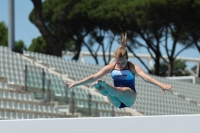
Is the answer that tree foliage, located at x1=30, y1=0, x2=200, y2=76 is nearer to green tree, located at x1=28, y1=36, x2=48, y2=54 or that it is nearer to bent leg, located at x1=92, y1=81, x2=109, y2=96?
green tree, located at x1=28, y1=36, x2=48, y2=54

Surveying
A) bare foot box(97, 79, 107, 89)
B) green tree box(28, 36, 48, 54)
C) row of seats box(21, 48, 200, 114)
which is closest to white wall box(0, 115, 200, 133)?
bare foot box(97, 79, 107, 89)

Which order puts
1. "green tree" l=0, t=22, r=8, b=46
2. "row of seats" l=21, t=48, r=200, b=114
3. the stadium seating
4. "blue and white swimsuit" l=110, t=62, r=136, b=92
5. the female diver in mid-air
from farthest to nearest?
"green tree" l=0, t=22, r=8, b=46 < "row of seats" l=21, t=48, r=200, b=114 < the stadium seating < "blue and white swimsuit" l=110, t=62, r=136, b=92 < the female diver in mid-air

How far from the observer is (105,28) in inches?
1674

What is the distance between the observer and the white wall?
15.6ft

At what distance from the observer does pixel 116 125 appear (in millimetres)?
4812

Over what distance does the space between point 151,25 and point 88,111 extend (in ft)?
80.4

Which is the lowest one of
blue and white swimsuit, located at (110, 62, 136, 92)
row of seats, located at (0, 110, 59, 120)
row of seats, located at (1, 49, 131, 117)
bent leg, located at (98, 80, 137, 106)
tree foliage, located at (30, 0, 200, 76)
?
Answer: row of seats, located at (0, 110, 59, 120)

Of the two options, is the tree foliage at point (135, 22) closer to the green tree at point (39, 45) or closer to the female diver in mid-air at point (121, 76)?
the green tree at point (39, 45)

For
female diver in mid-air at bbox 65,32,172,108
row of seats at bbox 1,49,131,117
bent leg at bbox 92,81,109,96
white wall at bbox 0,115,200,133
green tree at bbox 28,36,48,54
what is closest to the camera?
white wall at bbox 0,115,200,133

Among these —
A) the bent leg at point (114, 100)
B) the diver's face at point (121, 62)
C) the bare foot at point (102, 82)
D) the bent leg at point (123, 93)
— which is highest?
the diver's face at point (121, 62)

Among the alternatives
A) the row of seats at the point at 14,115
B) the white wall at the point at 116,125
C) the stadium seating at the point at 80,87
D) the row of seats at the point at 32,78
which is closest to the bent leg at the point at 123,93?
the white wall at the point at 116,125

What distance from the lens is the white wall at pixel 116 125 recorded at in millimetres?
4770

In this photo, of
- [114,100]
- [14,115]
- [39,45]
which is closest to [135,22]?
[39,45]

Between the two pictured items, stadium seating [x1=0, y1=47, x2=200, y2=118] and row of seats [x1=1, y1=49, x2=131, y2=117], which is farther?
stadium seating [x1=0, y1=47, x2=200, y2=118]
